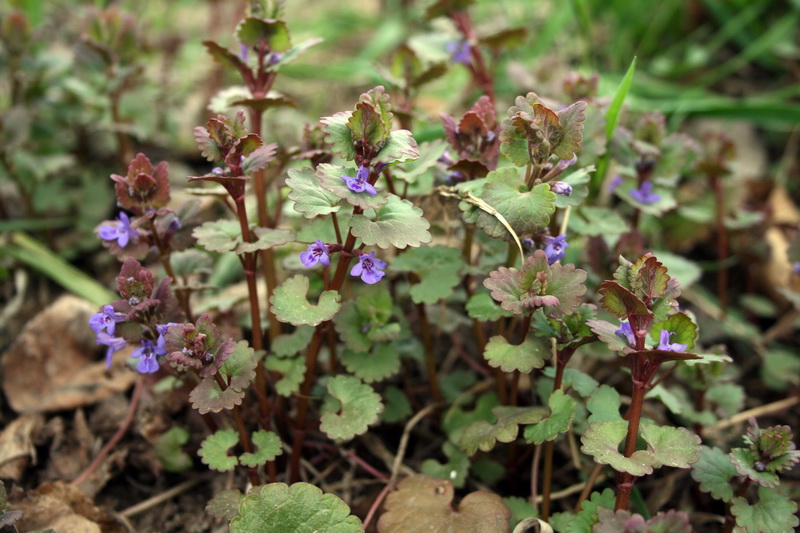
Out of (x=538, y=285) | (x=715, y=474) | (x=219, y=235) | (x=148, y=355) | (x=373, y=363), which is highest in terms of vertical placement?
(x=219, y=235)

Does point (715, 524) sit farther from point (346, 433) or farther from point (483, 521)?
point (346, 433)

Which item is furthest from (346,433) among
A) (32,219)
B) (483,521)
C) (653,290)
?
(32,219)

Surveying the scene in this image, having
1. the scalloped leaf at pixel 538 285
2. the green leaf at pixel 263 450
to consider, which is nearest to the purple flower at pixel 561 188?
the scalloped leaf at pixel 538 285

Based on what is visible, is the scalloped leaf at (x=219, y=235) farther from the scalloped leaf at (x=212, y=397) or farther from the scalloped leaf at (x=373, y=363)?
the scalloped leaf at (x=373, y=363)

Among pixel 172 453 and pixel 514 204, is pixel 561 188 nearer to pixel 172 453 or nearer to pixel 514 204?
pixel 514 204

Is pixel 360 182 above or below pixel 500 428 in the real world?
above

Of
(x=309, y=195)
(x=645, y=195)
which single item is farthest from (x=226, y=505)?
(x=645, y=195)

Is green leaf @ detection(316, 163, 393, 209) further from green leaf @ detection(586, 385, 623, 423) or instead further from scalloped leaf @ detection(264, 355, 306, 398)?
green leaf @ detection(586, 385, 623, 423)

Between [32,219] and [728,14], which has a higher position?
[728,14]
